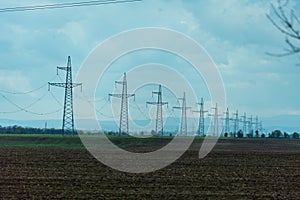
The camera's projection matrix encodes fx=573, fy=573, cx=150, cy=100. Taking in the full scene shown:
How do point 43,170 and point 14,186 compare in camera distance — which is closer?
point 14,186

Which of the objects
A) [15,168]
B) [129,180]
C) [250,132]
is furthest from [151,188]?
[250,132]

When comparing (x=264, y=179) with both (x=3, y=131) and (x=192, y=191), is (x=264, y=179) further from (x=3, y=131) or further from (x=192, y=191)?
(x=3, y=131)

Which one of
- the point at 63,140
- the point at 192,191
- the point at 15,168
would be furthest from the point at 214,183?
the point at 63,140

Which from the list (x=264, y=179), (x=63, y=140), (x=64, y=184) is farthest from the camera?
(x=63, y=140)

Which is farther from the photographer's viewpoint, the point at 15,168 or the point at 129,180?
the point at 15,168

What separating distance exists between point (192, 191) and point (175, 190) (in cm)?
60

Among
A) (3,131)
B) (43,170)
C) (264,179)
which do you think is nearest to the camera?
(264,179)

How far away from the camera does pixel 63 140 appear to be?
245 feet

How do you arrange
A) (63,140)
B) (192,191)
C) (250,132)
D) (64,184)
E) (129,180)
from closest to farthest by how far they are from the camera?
1. (192,191)
2. (64,184)
3. (129,180)
4. (63,140)
5. (250,132)

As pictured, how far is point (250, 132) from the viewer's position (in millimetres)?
167250

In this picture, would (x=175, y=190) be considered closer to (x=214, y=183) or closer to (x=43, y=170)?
(x=214, y=183)

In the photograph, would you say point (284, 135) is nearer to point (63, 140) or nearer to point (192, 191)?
point (63, 140)

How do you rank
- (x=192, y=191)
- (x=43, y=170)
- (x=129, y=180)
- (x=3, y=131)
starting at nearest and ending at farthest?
(x=192, y=191) < (x=129, y=180) < (x=43, y=170) < (x=3, y=131)

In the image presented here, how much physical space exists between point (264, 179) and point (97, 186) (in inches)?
309
